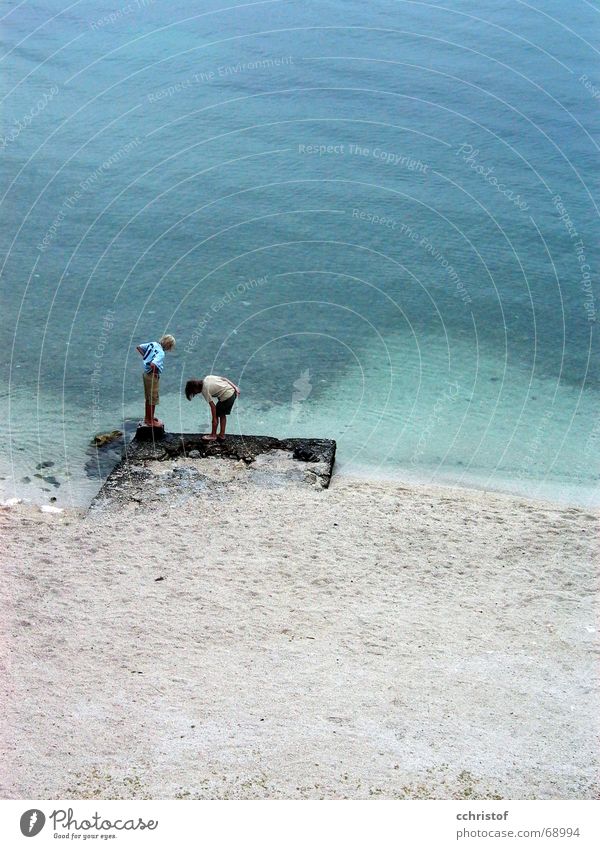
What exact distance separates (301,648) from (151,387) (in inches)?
235

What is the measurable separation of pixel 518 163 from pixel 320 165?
4.90 meters

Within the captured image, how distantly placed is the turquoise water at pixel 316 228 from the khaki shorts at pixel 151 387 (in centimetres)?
134

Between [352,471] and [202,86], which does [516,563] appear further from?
[202,86]

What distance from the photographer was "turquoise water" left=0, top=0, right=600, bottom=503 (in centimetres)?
1828

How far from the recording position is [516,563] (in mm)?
13461

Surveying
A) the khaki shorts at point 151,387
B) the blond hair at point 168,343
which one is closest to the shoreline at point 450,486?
the khaki shorts at point 151,387

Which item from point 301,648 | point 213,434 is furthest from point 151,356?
point 301,648

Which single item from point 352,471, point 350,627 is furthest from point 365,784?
point 352,471

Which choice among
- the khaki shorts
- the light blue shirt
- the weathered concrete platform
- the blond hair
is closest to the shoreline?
the weathered concrete platform

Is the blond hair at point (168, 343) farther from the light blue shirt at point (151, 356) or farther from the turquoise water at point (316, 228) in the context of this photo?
the turquoise water at point (316, 228)

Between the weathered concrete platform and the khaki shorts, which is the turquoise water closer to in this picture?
the weathered concrete platform

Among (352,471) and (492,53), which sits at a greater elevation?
(492,53)

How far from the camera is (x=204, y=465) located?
15.6 m

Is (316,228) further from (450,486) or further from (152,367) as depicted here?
(450,486)
